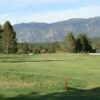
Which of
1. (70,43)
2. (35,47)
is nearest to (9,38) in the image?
(70,43)

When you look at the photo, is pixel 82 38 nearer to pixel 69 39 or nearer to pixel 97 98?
pixel 69 39

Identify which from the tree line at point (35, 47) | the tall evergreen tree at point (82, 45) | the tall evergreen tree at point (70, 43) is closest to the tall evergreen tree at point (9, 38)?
the tree line at point (35, 47)

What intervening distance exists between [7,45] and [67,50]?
164 feet

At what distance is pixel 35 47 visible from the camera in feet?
557

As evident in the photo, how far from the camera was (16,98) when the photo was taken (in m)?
18.9

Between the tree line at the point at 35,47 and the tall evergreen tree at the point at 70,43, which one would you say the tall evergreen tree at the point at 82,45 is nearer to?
the tree line at the point at 35,47

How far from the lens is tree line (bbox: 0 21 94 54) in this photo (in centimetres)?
12031

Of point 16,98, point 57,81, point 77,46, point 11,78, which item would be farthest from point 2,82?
point 77,46

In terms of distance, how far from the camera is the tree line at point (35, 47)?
120312mm

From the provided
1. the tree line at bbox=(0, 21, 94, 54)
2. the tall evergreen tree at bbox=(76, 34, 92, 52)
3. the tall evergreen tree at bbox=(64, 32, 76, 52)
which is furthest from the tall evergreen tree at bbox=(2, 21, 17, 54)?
the tall evergreen tree at bbox=(76, 34, 92, 52)

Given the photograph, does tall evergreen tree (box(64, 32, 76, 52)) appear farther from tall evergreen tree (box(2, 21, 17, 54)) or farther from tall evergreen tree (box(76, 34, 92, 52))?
tall evergreen tree (box(2, 21, 17, 54))

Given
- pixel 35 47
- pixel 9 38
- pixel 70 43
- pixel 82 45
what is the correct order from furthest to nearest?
1. pixel 35 47
2. pixel 70 43
3. pixel 82 45
4. pixel 9 38

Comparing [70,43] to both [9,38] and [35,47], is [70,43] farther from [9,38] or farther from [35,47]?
[9,38]

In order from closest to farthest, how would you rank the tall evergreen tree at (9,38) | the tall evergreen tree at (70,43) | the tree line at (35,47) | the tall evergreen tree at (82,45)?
the tall evergreen tree at (9,38) < the tree line at (35,47) < the tall evergreen tree at (82,45) < the tall evergreen tree at (70,43)
